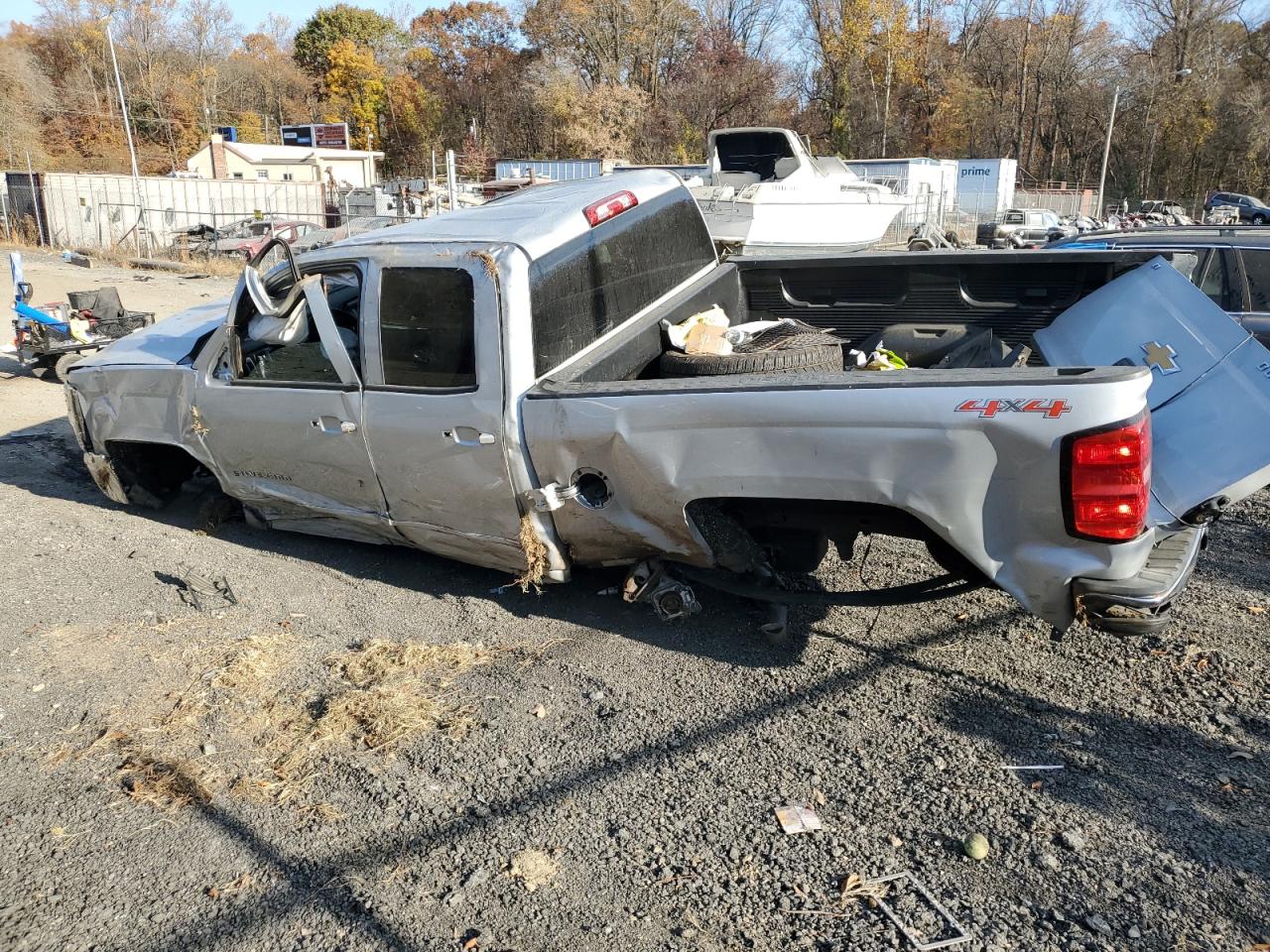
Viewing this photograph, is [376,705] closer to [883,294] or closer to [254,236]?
[883,294]

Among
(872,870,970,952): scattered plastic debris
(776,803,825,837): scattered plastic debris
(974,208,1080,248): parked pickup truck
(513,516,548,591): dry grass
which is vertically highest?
(513,516,548,591): dry grass

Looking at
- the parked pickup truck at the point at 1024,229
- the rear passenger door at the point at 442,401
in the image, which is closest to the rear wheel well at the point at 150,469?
the rear passenger door at the point at 442,401

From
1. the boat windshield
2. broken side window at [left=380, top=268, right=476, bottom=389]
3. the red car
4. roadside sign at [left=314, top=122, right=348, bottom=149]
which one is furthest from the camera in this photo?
roadside sign at [left=314, top=122, right=348, bottom=149]

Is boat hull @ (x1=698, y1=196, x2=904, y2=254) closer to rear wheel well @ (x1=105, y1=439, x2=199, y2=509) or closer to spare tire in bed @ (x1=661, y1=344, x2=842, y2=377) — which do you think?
rear wheel well @ (x1=105, y1=439, x2=199, y2=509)

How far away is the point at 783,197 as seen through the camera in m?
15.6

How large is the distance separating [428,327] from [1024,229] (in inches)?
1170

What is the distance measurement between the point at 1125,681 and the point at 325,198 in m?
38.8

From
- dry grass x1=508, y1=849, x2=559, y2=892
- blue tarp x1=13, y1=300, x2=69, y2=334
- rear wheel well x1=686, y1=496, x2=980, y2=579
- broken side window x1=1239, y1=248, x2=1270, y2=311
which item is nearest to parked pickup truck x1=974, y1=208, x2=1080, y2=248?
broken side window x1=1239, y1=248, x2=1270, y2=311

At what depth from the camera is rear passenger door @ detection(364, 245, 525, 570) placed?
398cm

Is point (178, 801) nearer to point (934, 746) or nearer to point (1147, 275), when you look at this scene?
point (934, 746)

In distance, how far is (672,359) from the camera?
172 inches

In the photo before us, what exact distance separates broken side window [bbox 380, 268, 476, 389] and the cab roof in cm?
22

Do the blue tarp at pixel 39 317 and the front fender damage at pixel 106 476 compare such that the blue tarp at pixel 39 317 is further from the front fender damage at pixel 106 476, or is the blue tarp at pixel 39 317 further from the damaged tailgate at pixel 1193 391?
the damaged tailgate at pixel 1193 391

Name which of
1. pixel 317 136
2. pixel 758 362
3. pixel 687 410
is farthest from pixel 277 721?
pixel 317 136
